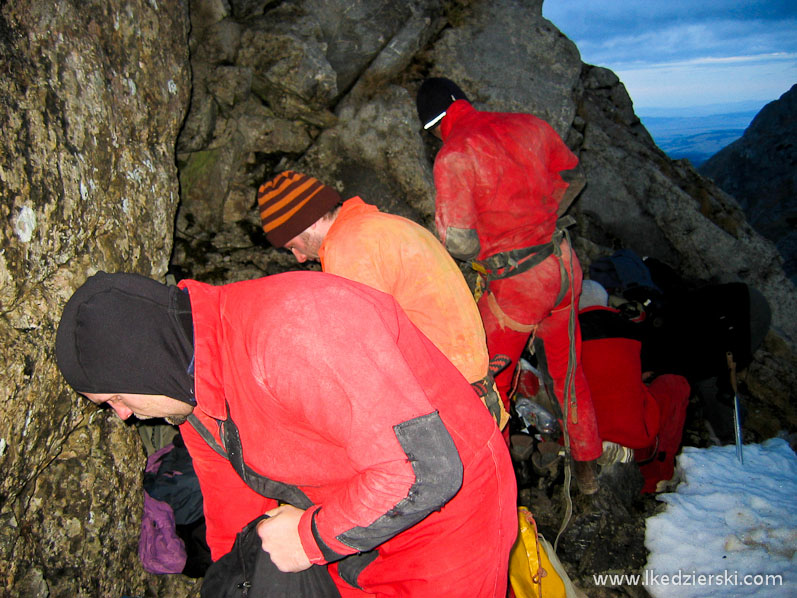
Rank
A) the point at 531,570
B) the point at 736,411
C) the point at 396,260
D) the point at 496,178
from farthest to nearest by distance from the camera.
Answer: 1. the point at 736,411
2. the point at 496,178
3. the point at 531,570
4. the point at 396,260

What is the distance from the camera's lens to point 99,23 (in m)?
2.28

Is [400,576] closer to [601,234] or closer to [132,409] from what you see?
[132,409]

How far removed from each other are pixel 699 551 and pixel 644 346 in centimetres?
187

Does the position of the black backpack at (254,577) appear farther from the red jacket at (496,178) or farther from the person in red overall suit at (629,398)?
the person in red overall suit at (629,398)

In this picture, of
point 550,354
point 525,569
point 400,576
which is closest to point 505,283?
point 550,354

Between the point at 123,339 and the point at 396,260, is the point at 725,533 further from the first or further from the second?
the point at 123,339

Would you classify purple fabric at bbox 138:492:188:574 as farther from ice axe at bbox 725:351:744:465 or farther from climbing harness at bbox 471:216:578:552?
ice axe at bbox 725:351:744:465

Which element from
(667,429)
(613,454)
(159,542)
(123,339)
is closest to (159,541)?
(159,542)

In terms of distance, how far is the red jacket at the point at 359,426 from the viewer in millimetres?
1060

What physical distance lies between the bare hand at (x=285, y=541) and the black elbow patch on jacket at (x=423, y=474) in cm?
19

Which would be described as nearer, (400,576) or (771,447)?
(400,576)

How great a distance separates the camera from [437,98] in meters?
3.12

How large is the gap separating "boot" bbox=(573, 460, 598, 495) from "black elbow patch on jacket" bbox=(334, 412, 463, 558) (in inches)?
97.3

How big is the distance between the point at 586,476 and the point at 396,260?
2429 millimetres
